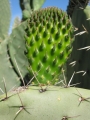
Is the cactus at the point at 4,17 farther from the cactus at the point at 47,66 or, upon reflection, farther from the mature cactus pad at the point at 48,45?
the mature cactus pad at the point at 48,45

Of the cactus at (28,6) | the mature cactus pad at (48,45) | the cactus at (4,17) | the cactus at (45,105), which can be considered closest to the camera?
the cactus at (45,105)

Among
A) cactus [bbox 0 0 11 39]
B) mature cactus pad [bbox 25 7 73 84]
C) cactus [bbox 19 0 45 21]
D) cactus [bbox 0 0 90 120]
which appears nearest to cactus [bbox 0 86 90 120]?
cactus [bbox 0 0 90 120]

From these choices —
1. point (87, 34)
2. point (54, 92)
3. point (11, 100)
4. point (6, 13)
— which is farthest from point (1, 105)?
point (6, 13)

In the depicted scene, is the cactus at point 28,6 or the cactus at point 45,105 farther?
the cactus at point 28,6

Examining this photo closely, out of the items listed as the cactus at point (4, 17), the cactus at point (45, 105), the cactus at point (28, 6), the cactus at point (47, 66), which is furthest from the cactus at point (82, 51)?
the cactus at point (28, 6)

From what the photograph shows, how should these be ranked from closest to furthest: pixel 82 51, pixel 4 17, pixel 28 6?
pixel 82 51, pixel 4 17, pixel 28 6

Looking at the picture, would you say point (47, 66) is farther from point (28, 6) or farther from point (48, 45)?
point (28, 6)

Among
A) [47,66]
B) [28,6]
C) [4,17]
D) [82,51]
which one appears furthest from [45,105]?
[28,6]
